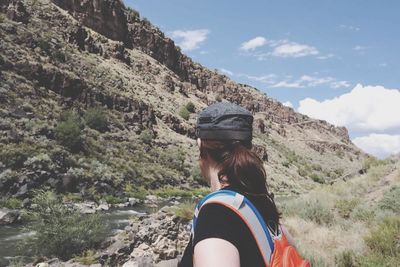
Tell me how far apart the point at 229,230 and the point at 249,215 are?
0.43ft

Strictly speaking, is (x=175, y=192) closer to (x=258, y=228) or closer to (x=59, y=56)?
(x=59, y=56)

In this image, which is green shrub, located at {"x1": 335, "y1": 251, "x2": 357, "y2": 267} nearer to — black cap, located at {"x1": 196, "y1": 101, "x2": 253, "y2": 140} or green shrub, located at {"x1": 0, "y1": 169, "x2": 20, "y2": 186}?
black cap, located at {"x1": 196, "y1": 101, "x2": 253, "y2": 140}

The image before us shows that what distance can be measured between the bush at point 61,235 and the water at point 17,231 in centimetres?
77

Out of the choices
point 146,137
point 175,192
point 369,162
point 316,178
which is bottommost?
point 316,178

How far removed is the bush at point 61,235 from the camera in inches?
514

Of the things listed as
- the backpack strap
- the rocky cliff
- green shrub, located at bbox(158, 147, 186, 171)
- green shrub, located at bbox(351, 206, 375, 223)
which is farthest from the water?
green shrub, located at bbox(158, 147, 186, 171)

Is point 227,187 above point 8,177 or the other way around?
above

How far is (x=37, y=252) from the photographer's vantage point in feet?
44.3

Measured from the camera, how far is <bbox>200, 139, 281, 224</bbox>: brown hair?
2.04 metres

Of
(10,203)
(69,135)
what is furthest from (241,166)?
(69,135)

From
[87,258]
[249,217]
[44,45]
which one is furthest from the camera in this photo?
[44,45]

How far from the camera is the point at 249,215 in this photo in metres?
1.83

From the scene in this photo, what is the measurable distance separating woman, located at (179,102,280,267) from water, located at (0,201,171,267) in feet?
40.4

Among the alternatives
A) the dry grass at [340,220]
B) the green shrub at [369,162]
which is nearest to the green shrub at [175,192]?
the green shrub at [369,162]
